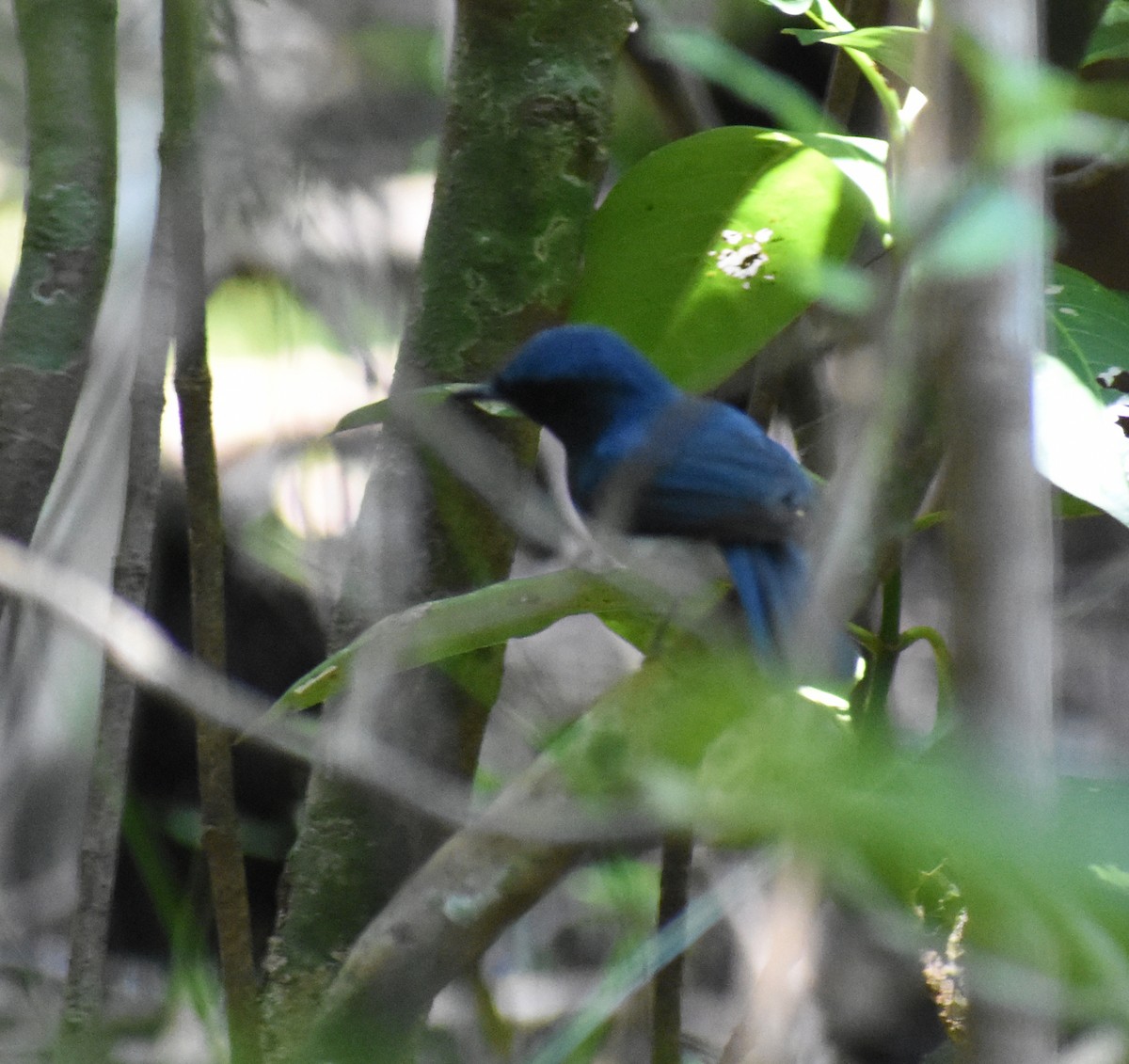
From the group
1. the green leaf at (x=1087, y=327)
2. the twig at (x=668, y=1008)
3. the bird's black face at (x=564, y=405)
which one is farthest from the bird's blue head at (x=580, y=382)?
the twig at (x=668, y=1008)

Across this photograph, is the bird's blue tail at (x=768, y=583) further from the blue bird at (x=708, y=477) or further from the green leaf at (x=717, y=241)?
the green leaf at (x=717, y=241)

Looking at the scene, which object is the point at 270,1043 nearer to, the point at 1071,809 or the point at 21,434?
the point at 21,434

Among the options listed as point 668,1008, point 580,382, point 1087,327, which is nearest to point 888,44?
point 1087,327

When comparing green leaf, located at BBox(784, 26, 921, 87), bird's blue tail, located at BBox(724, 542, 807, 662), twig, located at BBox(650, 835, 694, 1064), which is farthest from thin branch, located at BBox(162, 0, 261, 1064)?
green leaf, located at BBox(784, 26, 921, 87)

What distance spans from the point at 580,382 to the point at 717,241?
0.37m

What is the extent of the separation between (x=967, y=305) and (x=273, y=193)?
6.30 feet

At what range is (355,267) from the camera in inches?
87.7

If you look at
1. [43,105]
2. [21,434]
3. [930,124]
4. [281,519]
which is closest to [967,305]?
[930,124]

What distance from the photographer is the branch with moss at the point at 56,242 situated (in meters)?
1.65

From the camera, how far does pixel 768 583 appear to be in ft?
5.93

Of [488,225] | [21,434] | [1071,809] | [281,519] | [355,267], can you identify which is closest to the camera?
[1071,809]

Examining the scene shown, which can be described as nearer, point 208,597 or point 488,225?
point 208,597

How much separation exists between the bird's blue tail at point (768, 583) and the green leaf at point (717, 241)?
10.1 inches

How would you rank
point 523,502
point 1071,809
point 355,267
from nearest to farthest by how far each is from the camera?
1. point 1071,809
2. point 523,502
3. point 355,267
